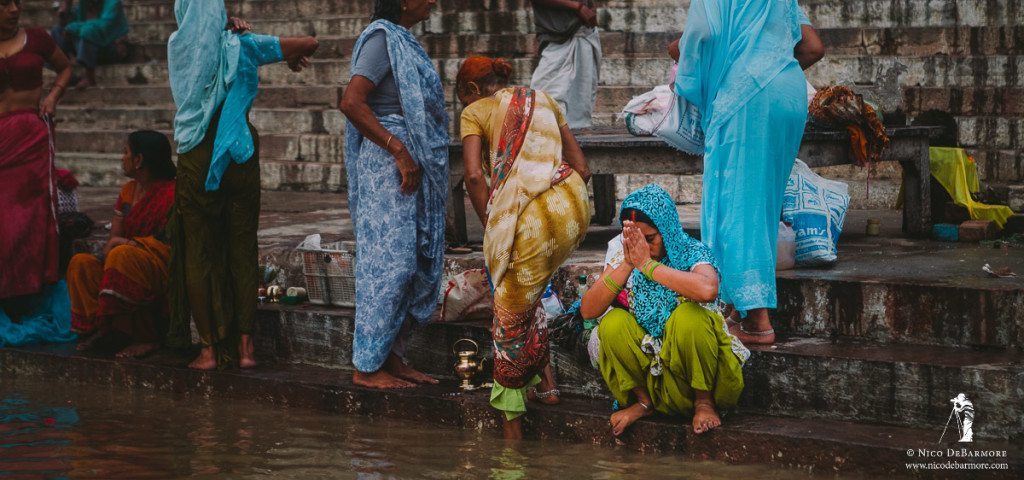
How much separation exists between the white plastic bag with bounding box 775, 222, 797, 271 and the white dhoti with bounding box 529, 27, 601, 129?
2640 millimetres

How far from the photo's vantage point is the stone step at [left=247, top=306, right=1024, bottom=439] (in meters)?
4.68

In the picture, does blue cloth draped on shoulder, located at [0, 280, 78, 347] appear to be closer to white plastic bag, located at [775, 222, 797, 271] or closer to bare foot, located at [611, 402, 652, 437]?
bare foot, located at [611, 402, 652, 437]

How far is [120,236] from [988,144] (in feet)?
18.2

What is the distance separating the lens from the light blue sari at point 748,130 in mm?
5344

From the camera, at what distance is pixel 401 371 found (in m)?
6.00

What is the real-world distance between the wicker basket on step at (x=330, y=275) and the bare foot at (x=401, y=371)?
0.64m

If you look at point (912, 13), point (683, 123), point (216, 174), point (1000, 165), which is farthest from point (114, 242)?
point (912, 13)

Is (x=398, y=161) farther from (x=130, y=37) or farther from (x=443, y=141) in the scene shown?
(x=130, y=37)

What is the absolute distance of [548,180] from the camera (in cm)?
519

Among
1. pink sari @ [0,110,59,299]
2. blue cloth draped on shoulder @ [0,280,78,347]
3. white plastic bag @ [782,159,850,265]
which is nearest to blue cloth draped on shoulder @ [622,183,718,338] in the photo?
white plastic bag @ [782,159,850,265]

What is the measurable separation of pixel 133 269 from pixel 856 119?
3.81 meters

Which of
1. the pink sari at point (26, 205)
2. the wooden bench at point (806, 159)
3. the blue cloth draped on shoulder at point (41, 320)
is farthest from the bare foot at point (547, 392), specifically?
the pink sari at point (26, 205)

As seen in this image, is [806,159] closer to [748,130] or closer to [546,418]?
[748,130]

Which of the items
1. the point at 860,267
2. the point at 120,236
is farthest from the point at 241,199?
the point at 860,267
